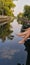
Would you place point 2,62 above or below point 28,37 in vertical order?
below

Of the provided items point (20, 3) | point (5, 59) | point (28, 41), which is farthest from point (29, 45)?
point (20, 3)

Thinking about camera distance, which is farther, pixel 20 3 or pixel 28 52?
pixel 20 3

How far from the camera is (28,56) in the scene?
0.89m

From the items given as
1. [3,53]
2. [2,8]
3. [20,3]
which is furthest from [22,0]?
[3,53]

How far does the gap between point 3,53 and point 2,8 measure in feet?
18.9

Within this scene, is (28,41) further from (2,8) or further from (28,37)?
(2,8)

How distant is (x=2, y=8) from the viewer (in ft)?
21.7

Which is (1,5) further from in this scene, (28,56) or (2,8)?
(28,56)

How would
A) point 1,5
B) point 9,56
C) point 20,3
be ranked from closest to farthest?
point 9,56 → point 1,5 → point 20,3

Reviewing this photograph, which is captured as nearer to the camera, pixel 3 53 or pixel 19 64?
pixel 19 64

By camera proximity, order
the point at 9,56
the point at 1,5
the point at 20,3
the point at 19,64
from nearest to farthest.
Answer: the point at 19,64 → the point at 9,56 → the point at 1,5 → the point at 20,3

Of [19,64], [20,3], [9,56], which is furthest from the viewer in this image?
[20,3]

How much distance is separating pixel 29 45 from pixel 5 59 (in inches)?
5.4

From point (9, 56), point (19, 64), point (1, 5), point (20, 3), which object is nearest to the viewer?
point (19, 64)
